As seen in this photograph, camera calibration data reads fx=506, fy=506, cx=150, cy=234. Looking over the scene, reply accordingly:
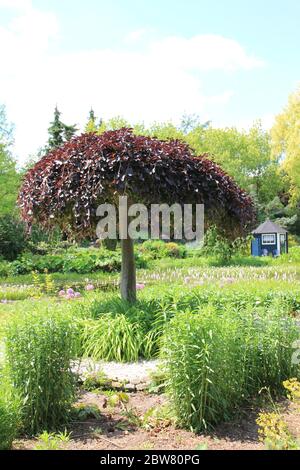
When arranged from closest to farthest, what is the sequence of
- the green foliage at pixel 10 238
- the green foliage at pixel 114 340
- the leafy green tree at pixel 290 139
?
1. the green foliage at pixel 114 340
2. the green foliage at pixel 10 238
3. the leafy green tree at pixel 290 139

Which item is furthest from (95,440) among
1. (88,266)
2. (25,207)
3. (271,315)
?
(88,266)

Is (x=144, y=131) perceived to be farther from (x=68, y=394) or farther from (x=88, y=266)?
(x=68, y=394)

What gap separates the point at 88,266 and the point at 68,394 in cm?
1156

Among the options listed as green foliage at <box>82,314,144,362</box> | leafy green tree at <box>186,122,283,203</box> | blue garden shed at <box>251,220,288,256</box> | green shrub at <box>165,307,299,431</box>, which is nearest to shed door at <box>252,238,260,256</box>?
blue garden shed at <box>251,220,288,256</box>

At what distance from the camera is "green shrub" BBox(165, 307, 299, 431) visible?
3389mm

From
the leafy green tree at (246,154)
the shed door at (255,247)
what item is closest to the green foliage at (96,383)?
the shed door at (255,247)

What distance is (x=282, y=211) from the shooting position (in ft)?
112

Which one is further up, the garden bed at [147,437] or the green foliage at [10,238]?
the green foliage at [10,238]

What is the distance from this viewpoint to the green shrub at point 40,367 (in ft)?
10.9

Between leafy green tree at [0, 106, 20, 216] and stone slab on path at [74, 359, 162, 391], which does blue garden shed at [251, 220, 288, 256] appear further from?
stone slab on path at [74, 359, 162, 391]

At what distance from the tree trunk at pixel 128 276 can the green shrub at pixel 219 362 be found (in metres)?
2.53

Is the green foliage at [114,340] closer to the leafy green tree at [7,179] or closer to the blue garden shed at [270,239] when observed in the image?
the leafy green tree at [7,179]

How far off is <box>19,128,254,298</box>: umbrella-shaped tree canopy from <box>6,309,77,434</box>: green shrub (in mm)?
2281

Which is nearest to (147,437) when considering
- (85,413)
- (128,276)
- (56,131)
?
(85,413)
